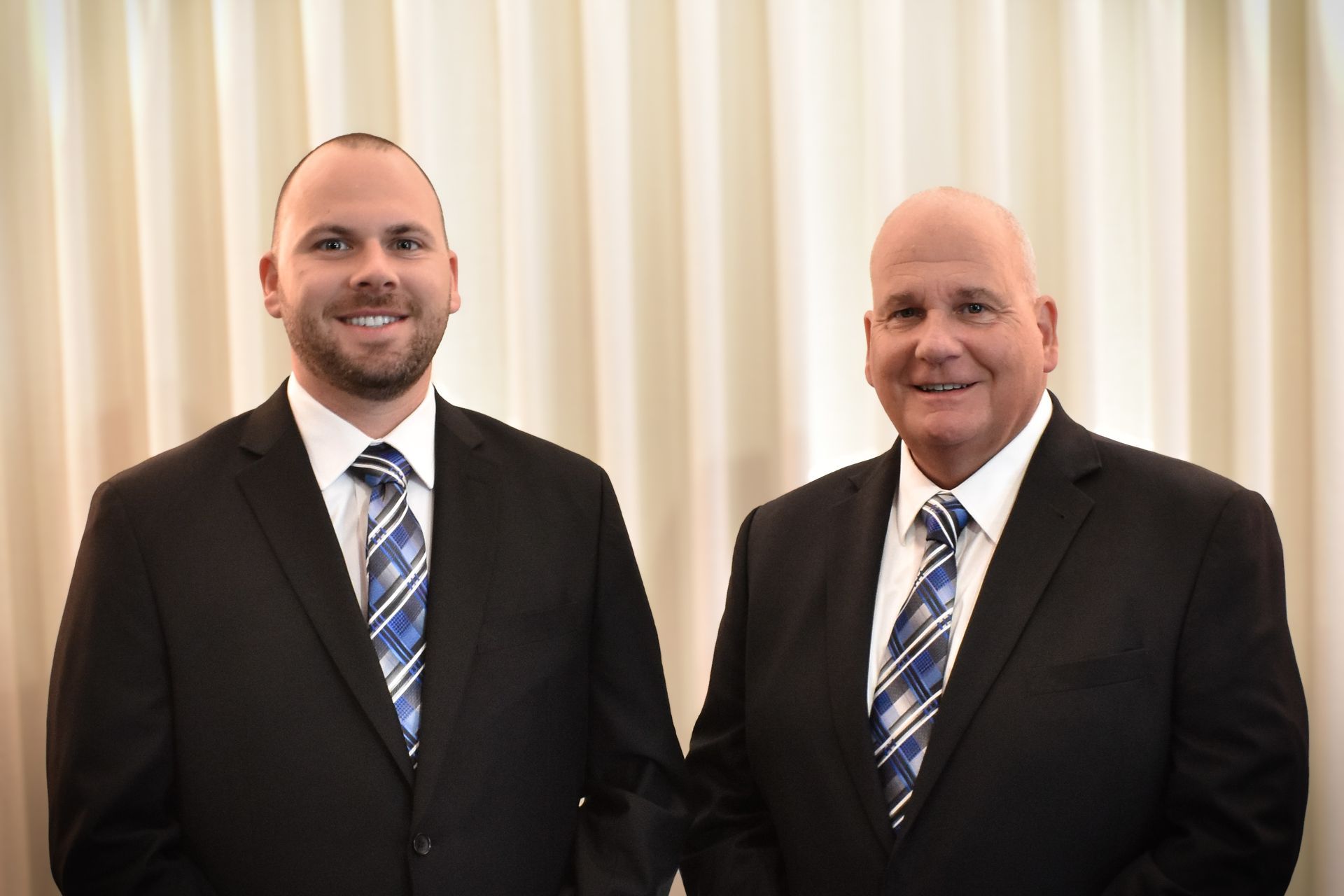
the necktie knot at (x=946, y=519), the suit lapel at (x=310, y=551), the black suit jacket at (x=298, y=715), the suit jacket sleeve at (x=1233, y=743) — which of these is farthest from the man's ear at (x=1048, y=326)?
the suit lapel at (x=310, y=551)

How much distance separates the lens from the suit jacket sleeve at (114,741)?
1.79 meters

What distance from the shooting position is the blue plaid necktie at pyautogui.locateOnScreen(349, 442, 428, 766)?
189 cm

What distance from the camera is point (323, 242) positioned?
2.01 m

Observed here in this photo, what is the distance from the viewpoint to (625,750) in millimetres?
2031

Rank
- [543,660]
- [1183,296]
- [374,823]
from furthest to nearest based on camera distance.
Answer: [1183,296], [543,660], [374,823]

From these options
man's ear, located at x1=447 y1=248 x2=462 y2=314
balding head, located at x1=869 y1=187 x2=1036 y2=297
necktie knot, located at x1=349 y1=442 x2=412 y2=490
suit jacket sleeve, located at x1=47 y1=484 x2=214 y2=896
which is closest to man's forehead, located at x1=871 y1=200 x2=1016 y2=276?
balding head, located at x1=869 y1=187 x2=1036 y2=297

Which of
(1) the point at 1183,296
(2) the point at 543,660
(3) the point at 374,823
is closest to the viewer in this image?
(3) the point at 374,823

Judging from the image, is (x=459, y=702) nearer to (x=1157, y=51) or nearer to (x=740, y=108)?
(x=740, y=108)

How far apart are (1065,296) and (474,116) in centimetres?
129

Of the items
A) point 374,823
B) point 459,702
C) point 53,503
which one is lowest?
point 374,823

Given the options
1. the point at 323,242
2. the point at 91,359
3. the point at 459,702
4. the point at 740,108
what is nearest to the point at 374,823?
the point at 459,702

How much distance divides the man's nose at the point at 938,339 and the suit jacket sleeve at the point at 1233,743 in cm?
48

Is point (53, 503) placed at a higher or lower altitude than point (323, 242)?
lower

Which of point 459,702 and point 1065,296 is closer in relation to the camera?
point 459,702
